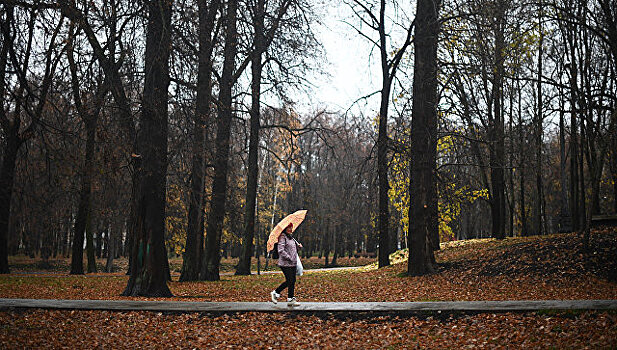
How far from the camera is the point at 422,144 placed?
1642 cm

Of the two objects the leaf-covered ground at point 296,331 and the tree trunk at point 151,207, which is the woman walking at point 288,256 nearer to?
the leaf-covered ground at point 296,331

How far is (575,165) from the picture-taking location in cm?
2033

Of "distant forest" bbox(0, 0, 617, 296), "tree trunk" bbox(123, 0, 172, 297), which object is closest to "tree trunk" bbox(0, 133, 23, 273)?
"distant forest" bbox(0, 0, 617, 296)

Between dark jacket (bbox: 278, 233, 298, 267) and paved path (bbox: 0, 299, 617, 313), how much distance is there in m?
0.80

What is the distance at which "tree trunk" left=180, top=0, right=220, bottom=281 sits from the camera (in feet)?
48.8

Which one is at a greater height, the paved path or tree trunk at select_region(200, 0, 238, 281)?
tree trunk at select_region(200, 0, 238, 281)

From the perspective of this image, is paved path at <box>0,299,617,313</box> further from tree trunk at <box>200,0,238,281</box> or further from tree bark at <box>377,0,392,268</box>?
tree bark at <box>377,0,392,268</box>

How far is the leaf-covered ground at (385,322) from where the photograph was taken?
798 centimetres

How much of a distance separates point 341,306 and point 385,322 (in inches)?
40.9

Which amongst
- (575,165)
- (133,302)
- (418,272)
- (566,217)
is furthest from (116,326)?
(566,217)

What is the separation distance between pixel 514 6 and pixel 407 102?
4381 mm

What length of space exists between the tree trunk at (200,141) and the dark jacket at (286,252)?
187 inches

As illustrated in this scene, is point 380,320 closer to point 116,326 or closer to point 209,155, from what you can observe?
point 116,326

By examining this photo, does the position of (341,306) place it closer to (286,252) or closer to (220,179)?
(286,252)
